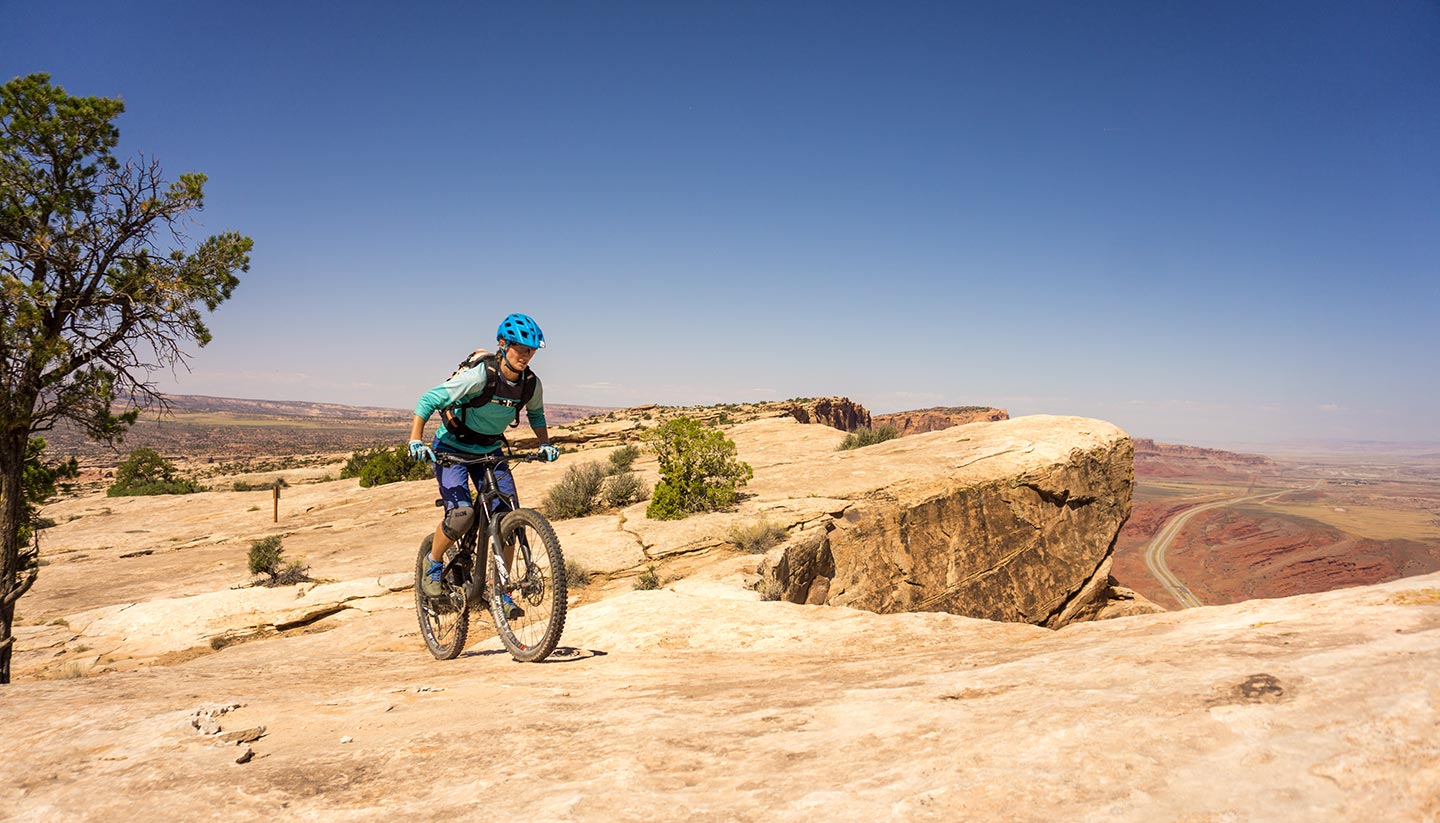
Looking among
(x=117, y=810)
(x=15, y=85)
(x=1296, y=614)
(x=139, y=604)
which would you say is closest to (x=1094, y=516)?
(x=1296, y=614)

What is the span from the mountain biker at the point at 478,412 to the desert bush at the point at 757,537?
5.96 meters

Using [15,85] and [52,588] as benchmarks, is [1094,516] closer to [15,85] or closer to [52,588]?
[15,85]

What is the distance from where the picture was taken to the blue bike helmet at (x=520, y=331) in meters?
5.45

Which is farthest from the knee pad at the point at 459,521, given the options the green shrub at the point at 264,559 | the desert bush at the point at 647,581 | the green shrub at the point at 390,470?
the green shrub at the point at 390,470

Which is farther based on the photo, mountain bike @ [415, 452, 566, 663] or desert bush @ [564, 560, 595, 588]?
desert bush @ [564, 560, 595, 588]

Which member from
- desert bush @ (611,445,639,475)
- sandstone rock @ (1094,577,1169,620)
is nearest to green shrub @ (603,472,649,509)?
desert bush @ (611,445,639,475)

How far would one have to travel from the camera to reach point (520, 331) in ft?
18.0

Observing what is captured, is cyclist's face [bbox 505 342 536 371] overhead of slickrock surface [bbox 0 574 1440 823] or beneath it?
overhead

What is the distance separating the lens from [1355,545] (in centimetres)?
7512

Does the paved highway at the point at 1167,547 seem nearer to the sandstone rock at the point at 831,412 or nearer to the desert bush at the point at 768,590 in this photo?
the sandstone rock at the point at 831,412

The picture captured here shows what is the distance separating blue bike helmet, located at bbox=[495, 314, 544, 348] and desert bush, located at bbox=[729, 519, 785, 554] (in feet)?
21.6

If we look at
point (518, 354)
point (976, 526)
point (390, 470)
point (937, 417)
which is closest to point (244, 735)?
point (518, 354)

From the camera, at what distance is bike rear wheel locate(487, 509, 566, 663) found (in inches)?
207

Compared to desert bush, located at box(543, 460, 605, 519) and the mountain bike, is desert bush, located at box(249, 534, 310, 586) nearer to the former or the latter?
desert bush, located at box(543, 460, 605, 519)
